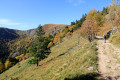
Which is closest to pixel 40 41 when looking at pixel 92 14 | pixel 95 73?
pixel 95 73

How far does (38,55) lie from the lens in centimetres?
2189

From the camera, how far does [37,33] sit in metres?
23.3

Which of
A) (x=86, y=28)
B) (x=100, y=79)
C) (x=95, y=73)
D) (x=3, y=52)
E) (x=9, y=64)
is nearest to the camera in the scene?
(x=100, y=79)

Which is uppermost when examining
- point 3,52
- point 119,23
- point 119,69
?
point 119,23

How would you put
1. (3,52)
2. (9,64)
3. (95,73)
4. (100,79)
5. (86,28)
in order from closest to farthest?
(100,79), (95,73), (86,28), (9,64), (3,52)

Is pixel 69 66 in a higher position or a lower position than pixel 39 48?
lower

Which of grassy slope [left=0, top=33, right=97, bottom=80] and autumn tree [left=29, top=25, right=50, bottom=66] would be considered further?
autumn tree [left=29, top=25, right=50, bottom=66]

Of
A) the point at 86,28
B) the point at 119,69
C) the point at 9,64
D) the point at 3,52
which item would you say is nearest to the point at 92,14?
the point at 86,28

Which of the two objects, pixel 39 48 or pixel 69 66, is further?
pixel 39 48

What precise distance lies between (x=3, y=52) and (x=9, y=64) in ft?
471

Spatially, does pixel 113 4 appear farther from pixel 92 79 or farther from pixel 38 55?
pixel 38 55

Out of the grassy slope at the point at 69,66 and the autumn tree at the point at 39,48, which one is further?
the autumn tree at the point at 39,48

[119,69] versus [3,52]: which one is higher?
[119,69]

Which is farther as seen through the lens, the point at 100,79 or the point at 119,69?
the point at 119,69
